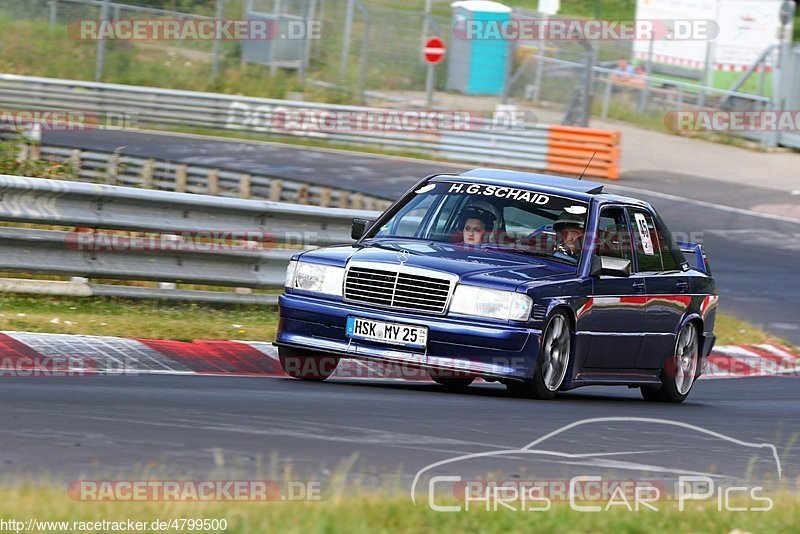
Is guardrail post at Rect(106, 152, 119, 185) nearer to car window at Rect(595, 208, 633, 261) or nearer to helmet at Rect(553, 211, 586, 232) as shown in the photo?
car window at Rect(595, 208, 633, 261)

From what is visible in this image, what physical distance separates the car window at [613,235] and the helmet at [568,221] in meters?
0.15

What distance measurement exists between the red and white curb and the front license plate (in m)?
0.56

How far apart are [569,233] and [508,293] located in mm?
1311

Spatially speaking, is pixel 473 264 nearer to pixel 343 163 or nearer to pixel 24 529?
pixel 24 529

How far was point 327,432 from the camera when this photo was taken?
650cm

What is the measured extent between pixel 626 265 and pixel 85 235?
4142 mm

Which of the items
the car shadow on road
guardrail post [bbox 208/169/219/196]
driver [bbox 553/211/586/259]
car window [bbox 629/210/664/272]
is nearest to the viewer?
the car shadow on road

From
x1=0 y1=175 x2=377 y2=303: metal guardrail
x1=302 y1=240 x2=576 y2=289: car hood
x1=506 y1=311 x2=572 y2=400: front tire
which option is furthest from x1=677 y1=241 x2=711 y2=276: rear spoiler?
x1=0 y1=175 x2=377 y2=303: metal guardrail

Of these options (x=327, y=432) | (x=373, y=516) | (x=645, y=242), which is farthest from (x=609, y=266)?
(x=373, y=516)

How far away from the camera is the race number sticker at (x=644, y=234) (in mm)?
10508

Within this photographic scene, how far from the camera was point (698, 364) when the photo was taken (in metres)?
11.2

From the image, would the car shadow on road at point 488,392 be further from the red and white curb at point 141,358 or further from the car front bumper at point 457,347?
the car front bumper at point 457,347

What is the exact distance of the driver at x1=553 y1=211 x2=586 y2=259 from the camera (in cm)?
962

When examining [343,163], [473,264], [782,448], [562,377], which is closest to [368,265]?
[473,264]
